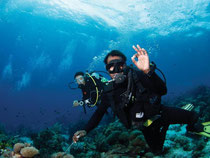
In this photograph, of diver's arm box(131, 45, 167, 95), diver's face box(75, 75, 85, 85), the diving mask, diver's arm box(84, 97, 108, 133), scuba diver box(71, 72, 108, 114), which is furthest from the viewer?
diver's face box(75, 75, 85, 85)

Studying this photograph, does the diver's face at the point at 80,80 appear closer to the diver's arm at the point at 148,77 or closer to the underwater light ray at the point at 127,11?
the diver's arm at the point at 148,77

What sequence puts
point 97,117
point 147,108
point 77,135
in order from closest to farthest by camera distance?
point 147,108 < point 77,135 < point 97,117

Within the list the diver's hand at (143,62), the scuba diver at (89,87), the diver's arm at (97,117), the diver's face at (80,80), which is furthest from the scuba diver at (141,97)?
the diver's face at (80,80)

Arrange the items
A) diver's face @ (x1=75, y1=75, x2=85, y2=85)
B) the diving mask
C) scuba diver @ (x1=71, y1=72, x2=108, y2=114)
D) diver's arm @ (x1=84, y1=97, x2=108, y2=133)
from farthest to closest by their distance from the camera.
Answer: diver's face @ (x1=75, y1=75, x2=85, y2=85) → scuba diver @ (x1=71, y1=72, x2=108, y2=114) → diver's arm @ (x1=84, y1=97, x2=108, y2=133) → the diving mask

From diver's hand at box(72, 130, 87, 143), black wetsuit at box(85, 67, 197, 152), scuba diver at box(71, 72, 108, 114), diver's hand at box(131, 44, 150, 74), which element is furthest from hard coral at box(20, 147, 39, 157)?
diver's hand at box(131, 44, 150, 74)

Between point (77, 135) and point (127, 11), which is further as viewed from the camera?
point (127, 11)

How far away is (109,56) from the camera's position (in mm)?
3713

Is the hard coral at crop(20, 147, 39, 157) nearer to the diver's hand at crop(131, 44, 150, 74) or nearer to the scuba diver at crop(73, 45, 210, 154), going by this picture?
the scuba diver at crop(73, 45, 210, 154)

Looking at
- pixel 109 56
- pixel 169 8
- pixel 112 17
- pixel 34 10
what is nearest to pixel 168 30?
pixel 169 8

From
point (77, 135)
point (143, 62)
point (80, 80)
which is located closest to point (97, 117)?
point (77, 135)

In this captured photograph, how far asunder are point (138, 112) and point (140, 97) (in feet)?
0.98

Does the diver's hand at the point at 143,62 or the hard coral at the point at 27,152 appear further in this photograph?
the hard coral at the point at 27,152

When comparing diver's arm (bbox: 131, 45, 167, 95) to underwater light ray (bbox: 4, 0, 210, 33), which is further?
underwater light ray (bbox: 4, 0, 210, 33)

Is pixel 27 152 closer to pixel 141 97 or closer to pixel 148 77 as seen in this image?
pixel 141 97
